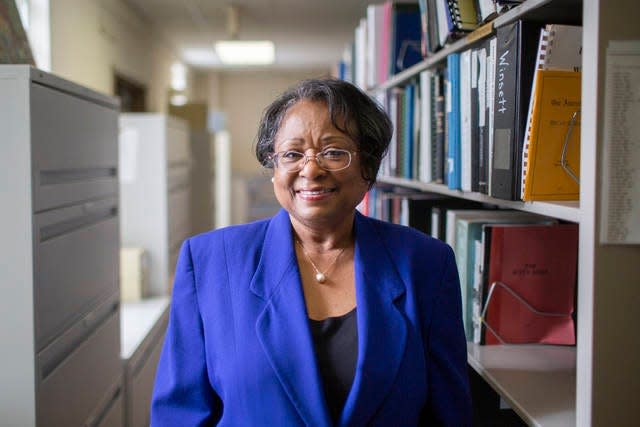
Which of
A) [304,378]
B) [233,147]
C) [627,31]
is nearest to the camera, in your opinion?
[627,31]

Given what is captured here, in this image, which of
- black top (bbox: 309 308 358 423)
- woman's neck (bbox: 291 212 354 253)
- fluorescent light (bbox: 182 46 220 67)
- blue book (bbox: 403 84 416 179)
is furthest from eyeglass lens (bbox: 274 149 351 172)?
fluorescent light (bbox: 182 46 220 67)

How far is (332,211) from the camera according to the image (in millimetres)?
1303

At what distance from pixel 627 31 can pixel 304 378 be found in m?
0.80

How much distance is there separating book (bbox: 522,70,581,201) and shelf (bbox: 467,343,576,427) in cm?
40

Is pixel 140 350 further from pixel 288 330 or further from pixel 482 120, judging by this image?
pixel 482 120

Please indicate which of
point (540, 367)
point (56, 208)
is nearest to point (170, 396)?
point (56, 208)

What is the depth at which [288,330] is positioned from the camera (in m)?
1.20

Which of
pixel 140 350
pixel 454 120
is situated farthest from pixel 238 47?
pixel 454 120

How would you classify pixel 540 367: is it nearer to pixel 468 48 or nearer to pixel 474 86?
pixel 474 86

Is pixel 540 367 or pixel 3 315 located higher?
pixel 3 315

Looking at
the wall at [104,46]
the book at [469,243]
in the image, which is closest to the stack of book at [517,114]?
the book at [469,243]

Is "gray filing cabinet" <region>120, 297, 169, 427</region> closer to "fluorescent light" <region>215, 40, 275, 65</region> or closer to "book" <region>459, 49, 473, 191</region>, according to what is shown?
"book" <region>459, 49, 473, 191</region>

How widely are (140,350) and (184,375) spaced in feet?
4.84

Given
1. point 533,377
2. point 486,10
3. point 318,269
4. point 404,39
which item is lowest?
point 533,377
